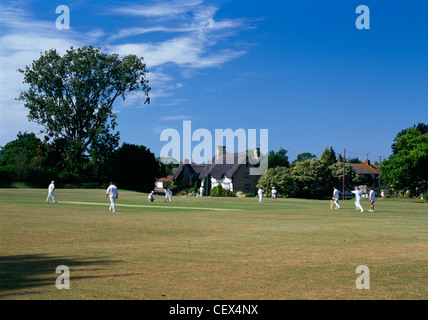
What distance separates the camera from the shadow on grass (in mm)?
8805

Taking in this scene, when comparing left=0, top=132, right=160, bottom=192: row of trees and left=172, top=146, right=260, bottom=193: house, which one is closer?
left=0, top=132, right=160, bottom=192: row of trees

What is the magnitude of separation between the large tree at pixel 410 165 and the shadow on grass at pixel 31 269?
64.5m

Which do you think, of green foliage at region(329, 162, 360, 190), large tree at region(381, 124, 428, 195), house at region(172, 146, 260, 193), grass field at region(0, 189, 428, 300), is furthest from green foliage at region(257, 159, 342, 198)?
grass field at region(0, 189, 428, 300)

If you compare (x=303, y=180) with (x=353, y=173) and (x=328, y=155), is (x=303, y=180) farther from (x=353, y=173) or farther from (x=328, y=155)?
(x=328, y=155)

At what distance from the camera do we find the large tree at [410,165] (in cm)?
6819

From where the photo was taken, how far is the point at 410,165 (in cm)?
6931

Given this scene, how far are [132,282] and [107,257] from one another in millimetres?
3341

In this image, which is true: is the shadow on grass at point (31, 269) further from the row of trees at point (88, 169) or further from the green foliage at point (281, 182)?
the green foliage at point (281, 182)

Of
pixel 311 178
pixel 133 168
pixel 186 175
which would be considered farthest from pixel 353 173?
pixel 186 175

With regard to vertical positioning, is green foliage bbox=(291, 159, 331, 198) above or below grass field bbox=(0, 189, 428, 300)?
above

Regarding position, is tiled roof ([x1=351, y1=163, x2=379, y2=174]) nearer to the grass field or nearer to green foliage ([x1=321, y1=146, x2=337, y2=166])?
green foliage ([x1=321, y1=146, x2=337, y2=166])

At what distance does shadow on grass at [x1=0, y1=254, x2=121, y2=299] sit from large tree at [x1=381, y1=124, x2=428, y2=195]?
6448cm

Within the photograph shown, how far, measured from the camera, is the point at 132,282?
9.29m

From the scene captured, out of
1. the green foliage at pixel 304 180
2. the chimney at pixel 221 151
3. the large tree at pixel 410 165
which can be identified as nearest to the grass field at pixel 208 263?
the large tree at pixel 410 165
